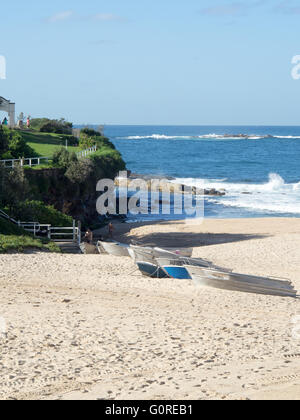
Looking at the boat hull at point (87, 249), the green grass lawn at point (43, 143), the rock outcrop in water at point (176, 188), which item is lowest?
the boat hull at point (87, 249)

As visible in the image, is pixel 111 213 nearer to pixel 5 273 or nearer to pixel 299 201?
pixel 299 201

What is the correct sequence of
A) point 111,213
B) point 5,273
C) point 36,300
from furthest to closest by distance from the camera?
1. point 111,213
2. point 5,273
3. point 36,300

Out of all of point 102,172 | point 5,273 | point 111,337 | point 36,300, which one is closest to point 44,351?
point 111,337

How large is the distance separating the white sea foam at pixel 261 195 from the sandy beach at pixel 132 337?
28387mm

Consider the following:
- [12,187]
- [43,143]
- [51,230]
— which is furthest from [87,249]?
[43,143]

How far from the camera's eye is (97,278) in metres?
19.6

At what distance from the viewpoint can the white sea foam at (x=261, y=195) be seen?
50.5 m

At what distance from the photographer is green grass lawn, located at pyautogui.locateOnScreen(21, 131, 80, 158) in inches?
1789

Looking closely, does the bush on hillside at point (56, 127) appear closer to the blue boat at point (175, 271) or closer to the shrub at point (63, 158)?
the shrub at point (63, 158)

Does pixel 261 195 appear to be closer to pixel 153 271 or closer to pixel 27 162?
pixel 27 162

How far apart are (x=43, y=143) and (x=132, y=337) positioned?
1579 inches

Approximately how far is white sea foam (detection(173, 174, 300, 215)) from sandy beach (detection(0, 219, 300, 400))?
28387 millimetres

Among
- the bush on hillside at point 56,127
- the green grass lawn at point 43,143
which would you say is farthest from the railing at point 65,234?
the bush on hillside at point 56,127

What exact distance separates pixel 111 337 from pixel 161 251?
406 inches
